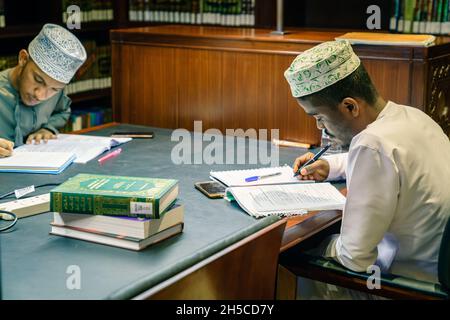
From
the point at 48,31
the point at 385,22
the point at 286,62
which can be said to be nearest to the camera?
the point at 48,31

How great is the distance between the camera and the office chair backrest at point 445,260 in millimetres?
1733

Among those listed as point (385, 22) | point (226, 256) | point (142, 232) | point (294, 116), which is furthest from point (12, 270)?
point (385, 22)

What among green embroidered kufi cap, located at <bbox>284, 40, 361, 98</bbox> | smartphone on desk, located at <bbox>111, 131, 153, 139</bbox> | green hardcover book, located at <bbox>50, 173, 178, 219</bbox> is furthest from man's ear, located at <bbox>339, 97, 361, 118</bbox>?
smartphone on desk, located at <bbox>111, 131, 153, 139</bbox>

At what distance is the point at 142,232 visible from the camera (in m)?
1.67

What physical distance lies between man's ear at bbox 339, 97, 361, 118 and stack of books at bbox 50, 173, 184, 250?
0.53m

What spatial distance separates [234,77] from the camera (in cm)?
314

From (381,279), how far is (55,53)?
1576mm

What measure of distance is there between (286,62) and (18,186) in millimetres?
1284

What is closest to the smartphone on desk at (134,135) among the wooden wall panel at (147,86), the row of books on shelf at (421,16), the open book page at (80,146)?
the open book page at (80,146)

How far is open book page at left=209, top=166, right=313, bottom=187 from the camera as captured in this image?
229cm

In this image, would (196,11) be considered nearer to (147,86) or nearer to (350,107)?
(147,86)

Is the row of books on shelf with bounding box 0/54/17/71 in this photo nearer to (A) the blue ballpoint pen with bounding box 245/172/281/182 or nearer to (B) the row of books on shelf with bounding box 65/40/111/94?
(B) the row of books on shelf with bounding box 65/40/111/94
